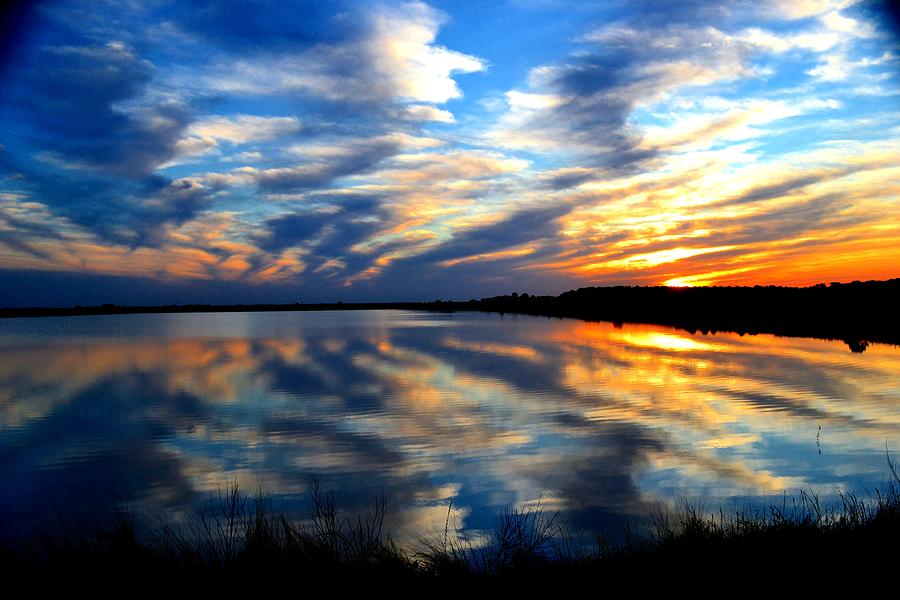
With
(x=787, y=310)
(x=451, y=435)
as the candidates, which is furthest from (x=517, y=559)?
(x=787, y=310)

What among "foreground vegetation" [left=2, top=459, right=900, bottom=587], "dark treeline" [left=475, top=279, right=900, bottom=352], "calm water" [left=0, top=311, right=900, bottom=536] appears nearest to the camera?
"foreground vegetation" [left=2, top=459, right=900, bottom=587]

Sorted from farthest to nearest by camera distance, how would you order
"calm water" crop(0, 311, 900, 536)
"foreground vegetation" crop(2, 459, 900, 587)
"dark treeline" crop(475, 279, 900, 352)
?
"dark treeline" crop(475, 279, 900, 352)
"calm water" crop(0, 311, 900, 536)
"foreground vegetation" crop(2, 459, 900, 587)

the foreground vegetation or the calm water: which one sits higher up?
the foreground vegetation

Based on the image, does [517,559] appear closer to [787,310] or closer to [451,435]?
[451,435]

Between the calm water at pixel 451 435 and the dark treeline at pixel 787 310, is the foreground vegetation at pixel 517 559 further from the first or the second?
the dark treeline at pixel 787 310

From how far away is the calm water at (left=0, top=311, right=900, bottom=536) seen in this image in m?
10.1

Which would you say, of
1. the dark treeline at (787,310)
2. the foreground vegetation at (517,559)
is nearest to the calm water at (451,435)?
the foreground vegetation at (517,559)

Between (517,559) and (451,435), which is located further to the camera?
(451,435)

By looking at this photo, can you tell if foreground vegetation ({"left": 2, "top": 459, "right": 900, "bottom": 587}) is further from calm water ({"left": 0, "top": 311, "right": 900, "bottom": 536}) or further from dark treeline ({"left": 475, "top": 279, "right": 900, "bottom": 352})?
dark treeline ({"left": 475, "top": 279, "right": 900, "bottom": 352})

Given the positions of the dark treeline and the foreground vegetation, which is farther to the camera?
the dark treeline

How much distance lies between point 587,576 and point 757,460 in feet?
24.5

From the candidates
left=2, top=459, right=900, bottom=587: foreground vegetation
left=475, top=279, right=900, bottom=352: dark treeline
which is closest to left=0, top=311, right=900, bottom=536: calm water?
left=2, top=459, right=900, bottom=587: foreground vegetation

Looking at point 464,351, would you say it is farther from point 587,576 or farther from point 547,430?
point 587,576

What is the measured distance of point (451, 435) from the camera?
1444 centimetres
